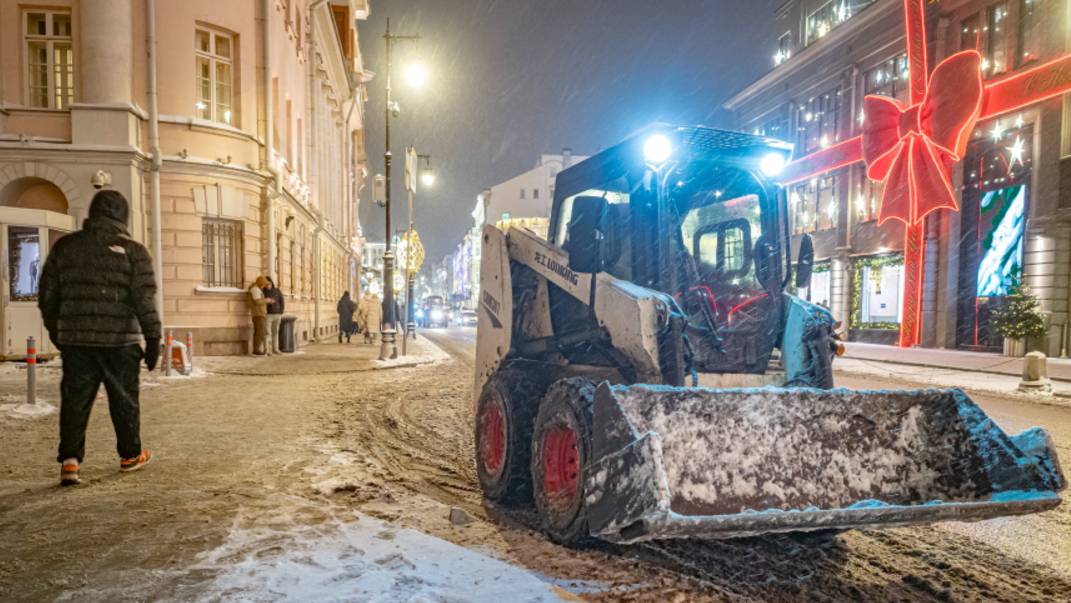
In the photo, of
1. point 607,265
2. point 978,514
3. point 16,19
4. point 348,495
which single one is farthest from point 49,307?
point 16,19

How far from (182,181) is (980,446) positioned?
17183mm

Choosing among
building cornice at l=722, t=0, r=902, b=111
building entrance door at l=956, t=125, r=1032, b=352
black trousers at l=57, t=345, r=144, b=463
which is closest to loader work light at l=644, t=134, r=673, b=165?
black trousers at l=57, t=345, r=144, b=463

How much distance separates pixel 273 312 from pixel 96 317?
13.0 meters

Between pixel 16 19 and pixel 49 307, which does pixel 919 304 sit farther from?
pixel 16 19

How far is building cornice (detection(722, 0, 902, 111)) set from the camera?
84.0ft

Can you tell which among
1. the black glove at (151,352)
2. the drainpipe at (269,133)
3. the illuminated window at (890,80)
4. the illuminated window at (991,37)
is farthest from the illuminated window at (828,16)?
the black glove at (151,352)

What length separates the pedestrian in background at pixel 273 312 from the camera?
1708 centimetres

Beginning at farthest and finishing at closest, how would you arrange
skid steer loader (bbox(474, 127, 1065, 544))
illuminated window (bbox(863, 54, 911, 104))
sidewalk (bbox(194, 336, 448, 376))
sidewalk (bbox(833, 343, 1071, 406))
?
illuminated window (bbox(863, 54, 911, 104)) < sidewalk (bbox(194, 336, 448, 376)) < sidewalk (bbox(833, 343, 1071, 406)) < skid steer loader (bbox(474, 127, 1065, 544))

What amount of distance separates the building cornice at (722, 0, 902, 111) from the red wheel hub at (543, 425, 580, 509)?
27429mm

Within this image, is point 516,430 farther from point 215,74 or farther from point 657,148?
point 215,74

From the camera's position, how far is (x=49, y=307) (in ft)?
15.9

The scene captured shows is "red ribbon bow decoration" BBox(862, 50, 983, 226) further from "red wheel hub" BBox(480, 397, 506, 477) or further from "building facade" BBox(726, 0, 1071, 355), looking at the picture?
"red wheel hub" BBox(480, 397, 506, 477)

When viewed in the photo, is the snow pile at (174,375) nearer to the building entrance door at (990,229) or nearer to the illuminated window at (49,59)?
the illuminated window at (49,59)

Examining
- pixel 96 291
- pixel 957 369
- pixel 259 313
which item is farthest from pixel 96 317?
pixel 957 369
